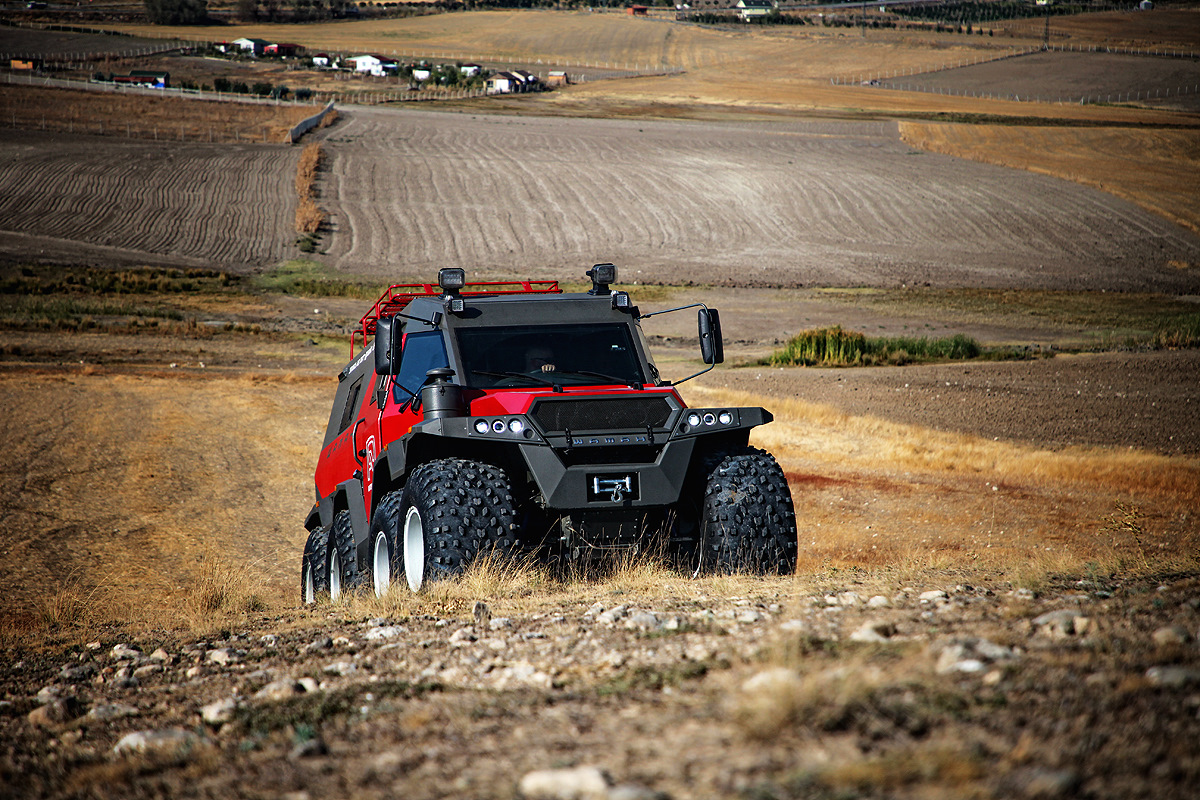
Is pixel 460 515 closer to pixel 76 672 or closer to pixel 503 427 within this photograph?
pixel 503 427

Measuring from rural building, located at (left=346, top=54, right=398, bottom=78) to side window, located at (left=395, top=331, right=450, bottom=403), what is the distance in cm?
12184

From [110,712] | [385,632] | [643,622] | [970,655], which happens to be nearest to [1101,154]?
[643,622]

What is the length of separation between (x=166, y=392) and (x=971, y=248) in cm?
4301

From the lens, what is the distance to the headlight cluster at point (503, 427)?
24.4 ft

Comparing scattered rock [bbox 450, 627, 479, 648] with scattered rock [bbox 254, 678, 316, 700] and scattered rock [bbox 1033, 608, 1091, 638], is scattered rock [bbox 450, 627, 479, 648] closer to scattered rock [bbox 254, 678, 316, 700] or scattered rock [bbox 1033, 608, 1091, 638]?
scattered rock [bbox 254, 678, 316, 700]

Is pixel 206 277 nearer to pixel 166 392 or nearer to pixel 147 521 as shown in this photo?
pixel 166 392

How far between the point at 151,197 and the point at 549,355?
5566 cm

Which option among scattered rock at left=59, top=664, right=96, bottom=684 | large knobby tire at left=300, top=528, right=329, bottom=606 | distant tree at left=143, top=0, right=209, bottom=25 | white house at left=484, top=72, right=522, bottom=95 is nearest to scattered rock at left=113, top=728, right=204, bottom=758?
scattered rock at left=59, top=664, right=96, bottom=684

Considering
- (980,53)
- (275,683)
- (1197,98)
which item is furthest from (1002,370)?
(980,53)

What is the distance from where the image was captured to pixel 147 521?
14.3 metres

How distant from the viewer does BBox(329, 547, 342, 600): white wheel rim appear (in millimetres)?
9711

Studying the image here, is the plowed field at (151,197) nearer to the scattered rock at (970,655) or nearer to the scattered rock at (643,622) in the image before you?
the scattered rock at (643,622)

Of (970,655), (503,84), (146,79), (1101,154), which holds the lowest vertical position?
(970,655)

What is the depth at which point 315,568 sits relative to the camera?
10.6m
